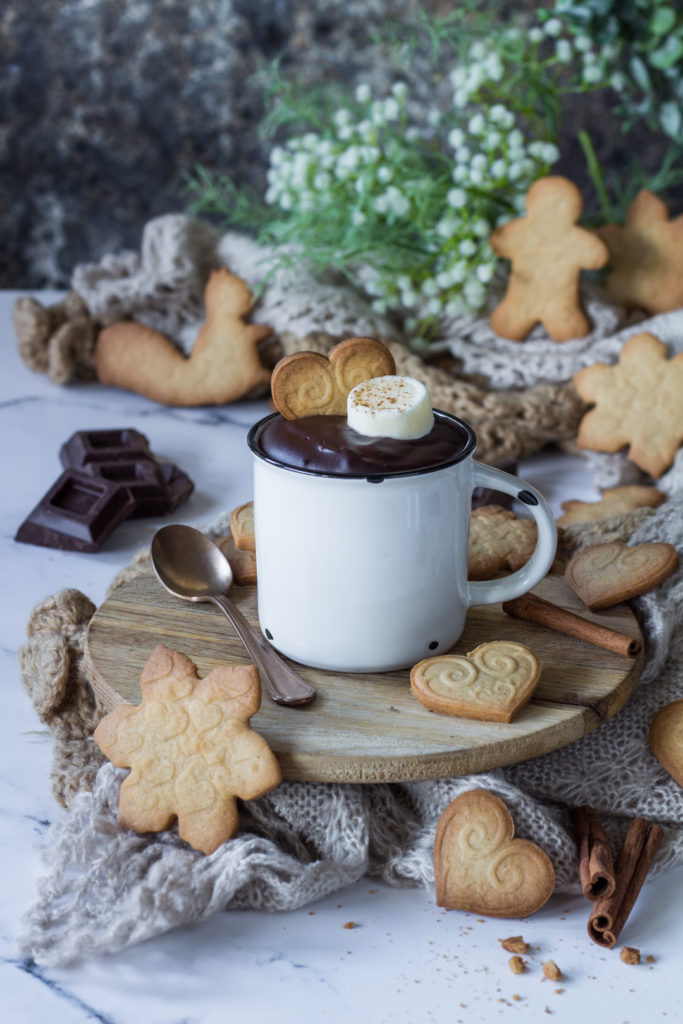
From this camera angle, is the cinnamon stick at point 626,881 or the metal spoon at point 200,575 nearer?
the cinnamon stick at point 626,881

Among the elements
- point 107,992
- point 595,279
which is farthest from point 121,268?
point 107,992

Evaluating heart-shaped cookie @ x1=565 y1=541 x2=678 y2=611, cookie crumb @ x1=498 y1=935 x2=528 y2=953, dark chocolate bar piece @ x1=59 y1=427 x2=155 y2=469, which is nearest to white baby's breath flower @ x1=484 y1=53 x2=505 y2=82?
dark chocolate bar piece @ x1=59 y1=427 x2=155 y2=469

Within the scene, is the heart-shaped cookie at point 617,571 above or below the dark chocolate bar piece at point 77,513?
above

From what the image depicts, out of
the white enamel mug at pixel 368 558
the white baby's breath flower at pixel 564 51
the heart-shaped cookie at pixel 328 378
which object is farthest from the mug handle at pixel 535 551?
the white baby's breath flower at pixel 564 51

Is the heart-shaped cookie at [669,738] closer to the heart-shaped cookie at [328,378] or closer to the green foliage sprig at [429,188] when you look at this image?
the heart-shaped cookie at [328,378]

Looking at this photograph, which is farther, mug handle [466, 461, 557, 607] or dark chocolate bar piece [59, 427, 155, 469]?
dark chocolate bar piece [59, 427, 155, 469]

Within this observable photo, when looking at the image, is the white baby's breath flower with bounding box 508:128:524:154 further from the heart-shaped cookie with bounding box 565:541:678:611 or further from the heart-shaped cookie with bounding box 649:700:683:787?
the heart-shaped cookie with bounding box 649:700:683:787

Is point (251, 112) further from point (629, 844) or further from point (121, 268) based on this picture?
point (629, 844)
